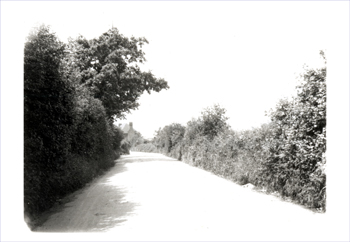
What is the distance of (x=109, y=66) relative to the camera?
20891mm

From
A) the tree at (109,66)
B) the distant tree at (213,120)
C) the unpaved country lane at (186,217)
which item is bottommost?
the unpaved country lane at (186,217)

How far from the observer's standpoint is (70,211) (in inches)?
271

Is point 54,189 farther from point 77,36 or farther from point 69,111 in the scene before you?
point 77,36

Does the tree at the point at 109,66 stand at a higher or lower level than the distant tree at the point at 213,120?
higher

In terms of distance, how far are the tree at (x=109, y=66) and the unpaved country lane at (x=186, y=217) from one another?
12722 millimetres

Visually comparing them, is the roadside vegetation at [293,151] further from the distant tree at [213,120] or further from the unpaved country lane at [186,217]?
the distant tree at [213,120]

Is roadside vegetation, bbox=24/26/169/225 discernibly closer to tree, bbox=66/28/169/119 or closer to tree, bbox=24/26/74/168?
tree, bbox=24/26/74/168

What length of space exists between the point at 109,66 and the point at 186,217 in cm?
1671

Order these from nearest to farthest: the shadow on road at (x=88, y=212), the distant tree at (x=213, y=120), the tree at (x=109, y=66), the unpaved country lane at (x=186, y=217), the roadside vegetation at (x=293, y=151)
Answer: the unpaved country lane at (x=186, y=217) < the shadow on road at (x=88, y=212) < the roadside vegetation at (x=293, y=151) < the tree at (x=109, y=66) < the distant tree at (x=213, y=120)

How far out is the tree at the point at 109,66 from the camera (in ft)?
67.3

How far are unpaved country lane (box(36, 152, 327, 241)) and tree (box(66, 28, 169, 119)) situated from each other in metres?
12.7

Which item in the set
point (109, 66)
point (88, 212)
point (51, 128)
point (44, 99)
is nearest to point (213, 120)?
point (109, 66)

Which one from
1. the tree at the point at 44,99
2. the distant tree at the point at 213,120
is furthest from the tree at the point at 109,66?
the tree at the point at 44,99

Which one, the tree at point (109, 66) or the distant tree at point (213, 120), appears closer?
the tree at point (109, 66)
